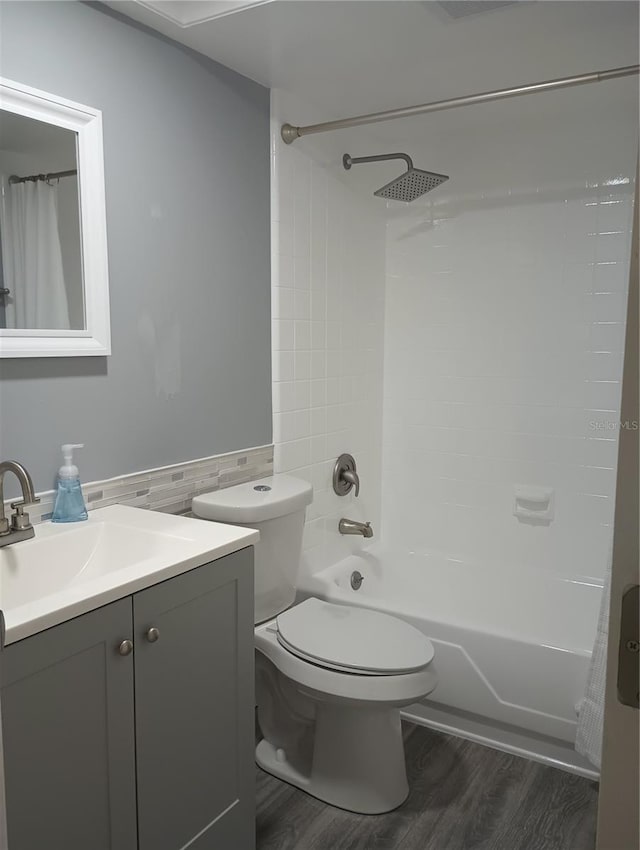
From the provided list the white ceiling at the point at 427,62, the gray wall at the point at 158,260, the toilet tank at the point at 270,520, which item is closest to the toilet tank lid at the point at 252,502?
the toilet tank at the point at 270,520

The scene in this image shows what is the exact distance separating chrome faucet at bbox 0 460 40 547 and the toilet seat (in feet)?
2.82

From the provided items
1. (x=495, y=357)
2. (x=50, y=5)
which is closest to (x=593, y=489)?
(x=495, y=357)

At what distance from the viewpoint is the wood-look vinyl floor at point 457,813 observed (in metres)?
1.95

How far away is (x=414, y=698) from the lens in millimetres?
1979

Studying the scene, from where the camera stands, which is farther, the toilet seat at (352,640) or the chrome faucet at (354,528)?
the chrome faucet at (354,528)

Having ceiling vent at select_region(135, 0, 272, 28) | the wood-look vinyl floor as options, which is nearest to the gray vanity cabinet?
the wood-look vinyl floor

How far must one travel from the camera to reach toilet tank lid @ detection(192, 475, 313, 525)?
2.05 m

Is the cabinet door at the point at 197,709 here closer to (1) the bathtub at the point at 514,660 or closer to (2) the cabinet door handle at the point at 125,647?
(2) the cabinet door handle at the point at 125,647

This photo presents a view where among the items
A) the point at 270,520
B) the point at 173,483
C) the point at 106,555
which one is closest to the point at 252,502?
the point at 270,520

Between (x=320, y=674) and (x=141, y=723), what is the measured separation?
665 mm

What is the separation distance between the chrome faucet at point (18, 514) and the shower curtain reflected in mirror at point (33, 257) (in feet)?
1.13

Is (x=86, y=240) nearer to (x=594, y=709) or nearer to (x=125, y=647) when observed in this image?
(x=125, y=647)

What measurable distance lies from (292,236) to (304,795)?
186 centimetres

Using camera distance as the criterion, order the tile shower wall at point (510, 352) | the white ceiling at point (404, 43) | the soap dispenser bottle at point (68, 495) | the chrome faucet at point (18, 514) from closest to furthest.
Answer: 1. the chrome faucet at point (18, 514)
2. the soap dispenser bottle at point (68, 495)
3. the white ceiling at point (404, 43)
4. the tile shower wall at point (510, 352)
